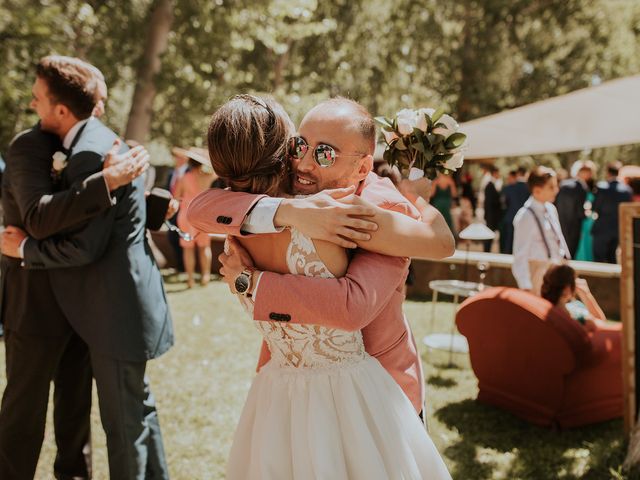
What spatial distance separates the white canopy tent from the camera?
5.03 metres

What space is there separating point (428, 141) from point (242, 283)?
836mm

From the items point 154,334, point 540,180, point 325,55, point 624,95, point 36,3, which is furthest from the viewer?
point 325,55

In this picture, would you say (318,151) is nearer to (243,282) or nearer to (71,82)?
(243,282)

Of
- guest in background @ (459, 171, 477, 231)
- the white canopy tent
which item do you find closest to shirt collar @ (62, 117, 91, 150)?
the white canopy tent

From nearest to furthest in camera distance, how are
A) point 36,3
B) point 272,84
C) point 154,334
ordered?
point 154,334, point 36,3, point 272,84

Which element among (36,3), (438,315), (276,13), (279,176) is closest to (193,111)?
(276,13)

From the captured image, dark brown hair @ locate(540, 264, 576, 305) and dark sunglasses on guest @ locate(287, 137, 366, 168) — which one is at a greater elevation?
dark sunglasses on guest @ locate(287, 137, 366, 168)

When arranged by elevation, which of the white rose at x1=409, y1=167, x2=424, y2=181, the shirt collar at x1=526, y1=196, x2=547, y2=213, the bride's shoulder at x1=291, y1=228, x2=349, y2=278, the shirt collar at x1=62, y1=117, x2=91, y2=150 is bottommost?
the bride's shoulder at x1=291, y1=228, x2=349, y2=278

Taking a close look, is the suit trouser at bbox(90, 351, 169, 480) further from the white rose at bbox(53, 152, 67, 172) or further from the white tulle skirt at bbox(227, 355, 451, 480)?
the white tulle skirt at bbox(227, 355, 451, 480)

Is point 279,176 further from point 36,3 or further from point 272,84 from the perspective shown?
point 272,84

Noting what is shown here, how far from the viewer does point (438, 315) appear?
805 centimetres

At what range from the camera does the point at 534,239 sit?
5914 mm

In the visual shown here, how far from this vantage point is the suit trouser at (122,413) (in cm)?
269

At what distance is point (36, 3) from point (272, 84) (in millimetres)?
12172
